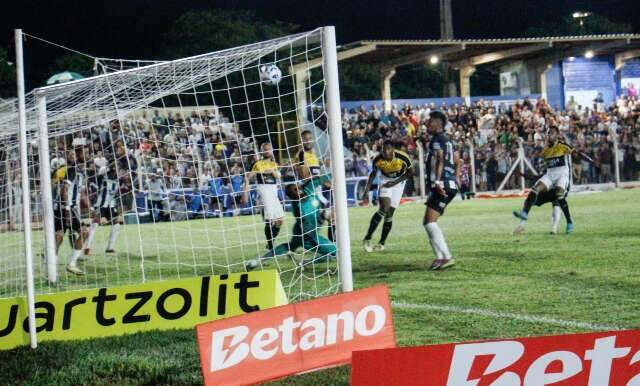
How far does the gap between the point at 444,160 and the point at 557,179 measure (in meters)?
5.58

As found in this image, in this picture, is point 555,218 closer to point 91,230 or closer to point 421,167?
point 91,230

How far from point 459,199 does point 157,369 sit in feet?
75.5

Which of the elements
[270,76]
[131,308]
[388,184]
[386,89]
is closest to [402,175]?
[388,184]

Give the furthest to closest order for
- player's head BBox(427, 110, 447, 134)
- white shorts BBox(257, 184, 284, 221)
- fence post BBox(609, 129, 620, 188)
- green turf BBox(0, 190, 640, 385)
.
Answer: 1. fence post BBox(609, 129, 620, 188)
2. white shorts BBox(257, 184, 284, 221)
3. player's head BBox(427, 110, 447, 134)
4. green turf BBox(0, 190, 640, 385)

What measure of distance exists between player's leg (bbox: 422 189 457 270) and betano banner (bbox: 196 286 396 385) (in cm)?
530

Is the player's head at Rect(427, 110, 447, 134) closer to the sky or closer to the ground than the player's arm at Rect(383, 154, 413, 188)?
closer to the sky

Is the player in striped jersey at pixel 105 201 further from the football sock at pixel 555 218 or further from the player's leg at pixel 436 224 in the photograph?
the football sock at pixel 555 218

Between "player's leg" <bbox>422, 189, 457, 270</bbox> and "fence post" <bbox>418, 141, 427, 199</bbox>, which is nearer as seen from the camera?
"player's leg" <bbox>422, 189, 457, 270</bbox>

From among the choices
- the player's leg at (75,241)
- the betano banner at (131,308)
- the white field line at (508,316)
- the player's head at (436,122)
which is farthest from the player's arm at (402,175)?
the betano banner at (131,308)

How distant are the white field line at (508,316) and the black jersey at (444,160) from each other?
8.93 ft

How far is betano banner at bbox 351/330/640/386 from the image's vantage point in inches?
149

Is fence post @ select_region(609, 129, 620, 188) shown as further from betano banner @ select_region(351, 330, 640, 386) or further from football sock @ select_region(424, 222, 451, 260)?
betano banner @ select_region(351, 330, 640, 386)

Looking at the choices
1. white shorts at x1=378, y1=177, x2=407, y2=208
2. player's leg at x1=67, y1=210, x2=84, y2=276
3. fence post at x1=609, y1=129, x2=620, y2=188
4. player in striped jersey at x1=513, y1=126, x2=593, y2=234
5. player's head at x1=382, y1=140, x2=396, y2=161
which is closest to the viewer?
player's leg at x1=67, y1=210, x2=84, y2=276

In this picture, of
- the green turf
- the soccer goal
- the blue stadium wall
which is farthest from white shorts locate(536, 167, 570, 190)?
the blue stadium wall
